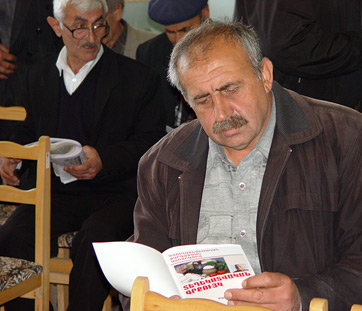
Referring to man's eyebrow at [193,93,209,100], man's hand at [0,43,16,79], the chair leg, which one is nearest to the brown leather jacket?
man's eyebrow at [193,93,209,100]

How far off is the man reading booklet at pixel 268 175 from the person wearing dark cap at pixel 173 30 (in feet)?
5.14

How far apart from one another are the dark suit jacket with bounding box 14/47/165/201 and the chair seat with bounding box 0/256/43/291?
1.97ft

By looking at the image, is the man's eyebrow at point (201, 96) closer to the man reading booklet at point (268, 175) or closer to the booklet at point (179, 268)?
the man reading booklet at point (268, 175)

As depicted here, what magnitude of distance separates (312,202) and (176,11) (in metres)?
1.98

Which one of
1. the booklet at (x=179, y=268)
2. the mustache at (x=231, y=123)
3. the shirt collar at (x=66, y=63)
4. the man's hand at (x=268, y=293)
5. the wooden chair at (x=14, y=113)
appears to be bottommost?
the man's hand at (x=268, y=293)

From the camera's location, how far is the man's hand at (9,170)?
138 inches

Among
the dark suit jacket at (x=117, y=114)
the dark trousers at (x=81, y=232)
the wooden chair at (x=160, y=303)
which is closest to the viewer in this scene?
the wooden chair at (x=160, y=303)

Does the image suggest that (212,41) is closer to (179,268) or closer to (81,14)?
(179,268)

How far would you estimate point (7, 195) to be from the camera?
9.89 ft

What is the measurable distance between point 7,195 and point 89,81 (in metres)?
0.82

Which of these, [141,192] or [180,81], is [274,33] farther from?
[141,192]

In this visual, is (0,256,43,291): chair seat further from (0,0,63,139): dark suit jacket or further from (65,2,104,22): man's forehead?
(0,0,63,139): dark suit jacket

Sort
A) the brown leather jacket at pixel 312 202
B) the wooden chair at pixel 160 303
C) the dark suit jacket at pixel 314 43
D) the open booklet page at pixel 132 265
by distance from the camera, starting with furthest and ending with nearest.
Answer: the dark suit jacket at pixel 314 43
the brown leather jacket at pixel 312 202
the open booklet page at pixel 132 265
the wooden chair at pixel 160 303

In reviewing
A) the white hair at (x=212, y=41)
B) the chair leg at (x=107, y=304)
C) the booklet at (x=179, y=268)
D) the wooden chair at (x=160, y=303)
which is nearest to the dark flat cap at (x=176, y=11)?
the chair leg at (x=107, y=304)
